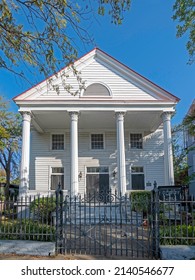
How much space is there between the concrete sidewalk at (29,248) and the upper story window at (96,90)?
1077 centimetres

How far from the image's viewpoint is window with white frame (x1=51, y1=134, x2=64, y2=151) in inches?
770

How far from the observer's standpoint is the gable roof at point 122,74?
1614 centimetres

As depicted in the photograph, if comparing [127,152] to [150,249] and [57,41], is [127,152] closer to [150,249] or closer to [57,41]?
[150,249]

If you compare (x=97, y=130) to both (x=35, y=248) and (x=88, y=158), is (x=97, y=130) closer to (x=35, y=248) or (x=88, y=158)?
(x=88, y=158)

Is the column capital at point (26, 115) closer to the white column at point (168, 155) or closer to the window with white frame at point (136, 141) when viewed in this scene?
the window with white frame at point (136, 141)

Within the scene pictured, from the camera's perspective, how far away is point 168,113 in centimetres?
1609

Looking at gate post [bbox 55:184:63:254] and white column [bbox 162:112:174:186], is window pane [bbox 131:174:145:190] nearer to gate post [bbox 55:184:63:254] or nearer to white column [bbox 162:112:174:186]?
white column [bbox 162:112:174:186]

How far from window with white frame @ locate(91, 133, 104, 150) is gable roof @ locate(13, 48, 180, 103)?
191 inches

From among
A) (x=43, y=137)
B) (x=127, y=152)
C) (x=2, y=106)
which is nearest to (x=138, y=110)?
(x=127, y=152)

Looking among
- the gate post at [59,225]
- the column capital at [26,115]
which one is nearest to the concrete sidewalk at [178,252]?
the gate post at [59,225]

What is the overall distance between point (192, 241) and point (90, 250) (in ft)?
9.12

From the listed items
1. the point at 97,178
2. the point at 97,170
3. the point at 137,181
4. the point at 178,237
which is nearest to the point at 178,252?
the point at 178,237

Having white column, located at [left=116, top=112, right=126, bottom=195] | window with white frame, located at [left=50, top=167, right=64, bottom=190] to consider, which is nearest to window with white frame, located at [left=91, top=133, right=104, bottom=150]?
window with white frame, located at [left=50, top=167, right=64, bottom=190]

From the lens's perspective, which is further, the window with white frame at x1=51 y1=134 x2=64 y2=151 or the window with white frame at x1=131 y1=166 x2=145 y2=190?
the window with white frame at x1=51 y1=134 x2=64 y2=151
